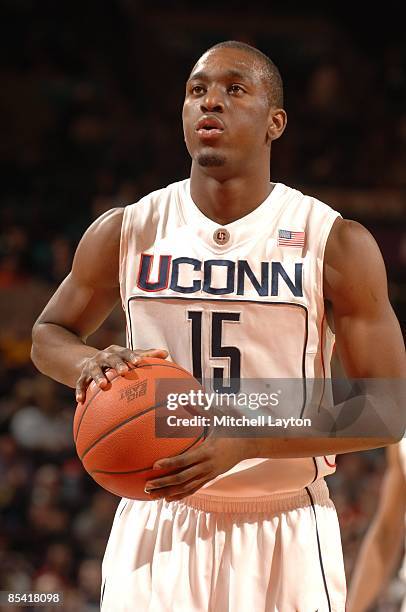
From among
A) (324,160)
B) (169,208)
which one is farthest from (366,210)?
(169,208)

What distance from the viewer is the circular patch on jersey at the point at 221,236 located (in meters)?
3.08

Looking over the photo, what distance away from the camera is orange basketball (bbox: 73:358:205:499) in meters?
2.59

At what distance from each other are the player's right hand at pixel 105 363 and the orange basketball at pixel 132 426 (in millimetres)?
16

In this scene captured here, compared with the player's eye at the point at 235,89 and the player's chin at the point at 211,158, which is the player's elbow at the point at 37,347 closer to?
the player's chin at the point at 211,158

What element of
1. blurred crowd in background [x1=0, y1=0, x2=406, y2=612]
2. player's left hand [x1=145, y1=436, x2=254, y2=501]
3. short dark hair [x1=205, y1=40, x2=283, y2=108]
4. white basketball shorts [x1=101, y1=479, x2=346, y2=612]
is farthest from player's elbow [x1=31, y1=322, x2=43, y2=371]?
blurred crowd in background [x1=0, y1=0, x2=406, y2=612]

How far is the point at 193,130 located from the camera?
304 cm

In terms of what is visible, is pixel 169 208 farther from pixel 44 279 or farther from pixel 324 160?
pixel 324 160

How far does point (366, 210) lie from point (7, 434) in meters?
3.93

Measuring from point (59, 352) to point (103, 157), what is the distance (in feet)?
26.4

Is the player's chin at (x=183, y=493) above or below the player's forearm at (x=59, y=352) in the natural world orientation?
below

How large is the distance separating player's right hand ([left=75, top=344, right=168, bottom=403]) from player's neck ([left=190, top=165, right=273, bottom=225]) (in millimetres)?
598

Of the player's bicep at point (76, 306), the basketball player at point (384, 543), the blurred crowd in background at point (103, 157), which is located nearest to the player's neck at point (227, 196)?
the player's bicep at point (76, 306)

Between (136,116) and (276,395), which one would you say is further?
(136,116)

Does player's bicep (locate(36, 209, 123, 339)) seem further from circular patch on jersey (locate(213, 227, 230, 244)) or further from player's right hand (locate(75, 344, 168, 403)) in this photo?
player's right hand (locate(75, 344, 168, 403))
